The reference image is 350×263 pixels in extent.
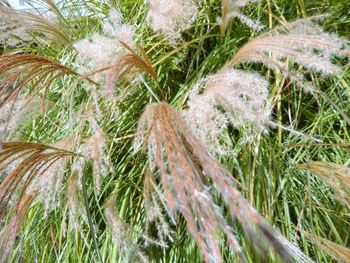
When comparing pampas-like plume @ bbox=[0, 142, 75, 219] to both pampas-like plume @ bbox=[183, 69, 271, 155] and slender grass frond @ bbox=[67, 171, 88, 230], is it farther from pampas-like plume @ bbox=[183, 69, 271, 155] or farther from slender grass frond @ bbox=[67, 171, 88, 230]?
pampas-like plume @ bbox=[183, 69, 271, 155]

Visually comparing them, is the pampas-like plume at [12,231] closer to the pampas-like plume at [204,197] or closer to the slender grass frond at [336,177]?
the pampas-like plume at [204,197]

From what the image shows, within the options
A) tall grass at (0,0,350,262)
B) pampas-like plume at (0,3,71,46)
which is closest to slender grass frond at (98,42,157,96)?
tall grass at (0,0,350,262)

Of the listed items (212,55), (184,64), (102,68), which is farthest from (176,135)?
(184,64)

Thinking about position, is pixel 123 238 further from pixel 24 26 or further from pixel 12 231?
pixel 24 26

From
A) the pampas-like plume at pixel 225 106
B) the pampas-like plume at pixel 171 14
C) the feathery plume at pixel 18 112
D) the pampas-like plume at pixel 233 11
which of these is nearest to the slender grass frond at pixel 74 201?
the feathery plume at pixel 18 112

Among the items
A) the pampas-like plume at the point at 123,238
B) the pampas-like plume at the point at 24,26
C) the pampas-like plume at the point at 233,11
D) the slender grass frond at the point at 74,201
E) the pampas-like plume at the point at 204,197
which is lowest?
the pampas-like plume at the point at 123,238

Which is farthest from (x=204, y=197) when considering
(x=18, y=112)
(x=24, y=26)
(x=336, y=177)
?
(x=24, y=26)

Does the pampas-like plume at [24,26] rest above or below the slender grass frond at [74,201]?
above

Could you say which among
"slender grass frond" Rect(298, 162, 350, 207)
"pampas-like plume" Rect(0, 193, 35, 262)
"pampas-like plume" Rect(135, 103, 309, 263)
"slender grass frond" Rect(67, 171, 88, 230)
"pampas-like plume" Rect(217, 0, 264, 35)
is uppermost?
"pampas-like plume" Rect(135, 103, 309, 263)

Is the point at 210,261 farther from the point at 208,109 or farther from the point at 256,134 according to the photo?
the point at 256,134
